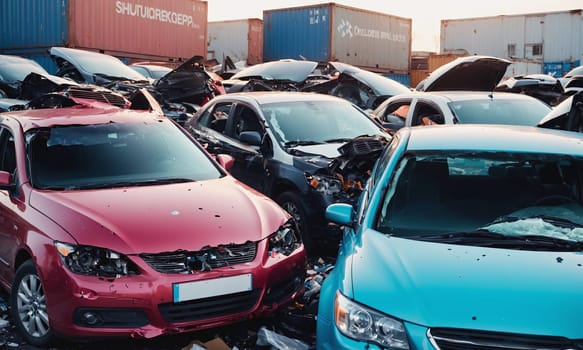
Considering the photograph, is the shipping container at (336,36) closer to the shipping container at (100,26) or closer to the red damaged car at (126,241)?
the shipping container at (100,26)

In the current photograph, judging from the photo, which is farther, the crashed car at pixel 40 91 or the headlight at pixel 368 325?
the crashed car at pixel 40 91

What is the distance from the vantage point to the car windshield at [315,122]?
7164 mm

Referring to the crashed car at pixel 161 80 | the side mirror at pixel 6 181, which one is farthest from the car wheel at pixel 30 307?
→ the crashed car at pixel 161 80

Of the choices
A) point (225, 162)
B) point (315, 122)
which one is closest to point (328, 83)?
point (315, 122)

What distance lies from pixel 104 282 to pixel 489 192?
2237mm

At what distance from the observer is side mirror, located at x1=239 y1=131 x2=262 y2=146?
700cm

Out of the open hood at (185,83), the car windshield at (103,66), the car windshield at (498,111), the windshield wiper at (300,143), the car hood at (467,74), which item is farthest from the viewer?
the car windshield at (103,66)

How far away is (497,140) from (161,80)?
352 inches

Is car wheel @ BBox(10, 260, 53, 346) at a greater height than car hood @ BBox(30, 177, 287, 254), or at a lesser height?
lesser

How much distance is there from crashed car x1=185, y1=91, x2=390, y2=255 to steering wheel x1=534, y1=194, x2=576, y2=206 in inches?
104

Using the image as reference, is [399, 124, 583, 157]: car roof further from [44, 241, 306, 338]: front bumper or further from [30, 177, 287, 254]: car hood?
[44, 241, 306, 338]: front bumper

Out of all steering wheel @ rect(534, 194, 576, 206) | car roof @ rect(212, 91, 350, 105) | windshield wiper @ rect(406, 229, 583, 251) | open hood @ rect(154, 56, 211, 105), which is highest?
open hood @ rect(154, 56, 211, 105)

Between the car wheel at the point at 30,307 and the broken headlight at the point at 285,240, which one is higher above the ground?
the broken headlight at the point at 285,240

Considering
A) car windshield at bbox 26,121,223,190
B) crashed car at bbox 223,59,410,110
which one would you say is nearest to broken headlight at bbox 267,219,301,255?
car windshield at bbox 26,121,223,190
